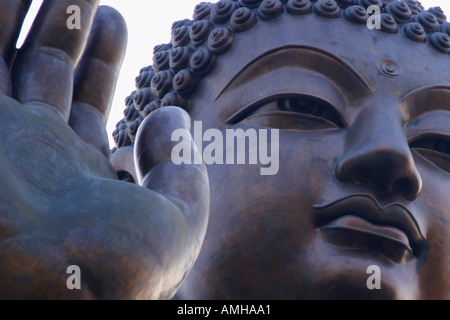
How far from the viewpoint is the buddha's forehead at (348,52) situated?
16.1ft

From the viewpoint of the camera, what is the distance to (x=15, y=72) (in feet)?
12.6

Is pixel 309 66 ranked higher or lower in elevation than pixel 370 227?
higher

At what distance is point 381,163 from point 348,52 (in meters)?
0.90

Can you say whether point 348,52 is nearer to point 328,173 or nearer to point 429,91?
point 429,91

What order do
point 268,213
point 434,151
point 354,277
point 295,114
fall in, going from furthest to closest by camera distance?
point 434,151, point 295,114, point 268,213, point 354,277

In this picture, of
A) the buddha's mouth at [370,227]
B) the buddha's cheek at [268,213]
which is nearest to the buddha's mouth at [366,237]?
the buddha's mouth at [370,227]

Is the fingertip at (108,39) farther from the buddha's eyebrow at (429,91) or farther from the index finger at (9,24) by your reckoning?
the buddha's eyebrow at (429,91)

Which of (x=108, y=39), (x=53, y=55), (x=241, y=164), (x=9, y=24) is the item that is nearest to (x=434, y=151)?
(x=241, y=164)

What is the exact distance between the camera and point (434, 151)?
4867mm

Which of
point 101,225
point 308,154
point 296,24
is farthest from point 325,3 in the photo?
point 101,225
